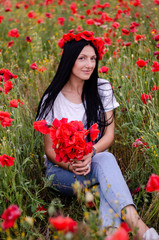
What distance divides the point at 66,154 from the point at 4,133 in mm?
587

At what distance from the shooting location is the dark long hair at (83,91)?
7.52 ft

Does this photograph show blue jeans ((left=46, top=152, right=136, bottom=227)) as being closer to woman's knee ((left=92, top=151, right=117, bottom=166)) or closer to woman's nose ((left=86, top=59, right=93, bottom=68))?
woman's knee ((left=92, top=151, right=117, bottom=166))

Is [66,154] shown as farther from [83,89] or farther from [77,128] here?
[83,89]

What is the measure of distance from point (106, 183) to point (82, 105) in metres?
0.78

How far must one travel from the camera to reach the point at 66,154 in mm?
1604

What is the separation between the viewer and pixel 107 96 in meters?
2.49

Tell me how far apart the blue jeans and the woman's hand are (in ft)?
0.14

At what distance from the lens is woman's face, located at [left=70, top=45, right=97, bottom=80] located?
227 cm

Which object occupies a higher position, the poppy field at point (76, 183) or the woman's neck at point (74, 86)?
the woman's neck at point (74, 86)

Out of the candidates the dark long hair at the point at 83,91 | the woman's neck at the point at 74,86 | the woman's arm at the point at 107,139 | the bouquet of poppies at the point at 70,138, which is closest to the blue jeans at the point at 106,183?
the woman's arm at the point at 107,139

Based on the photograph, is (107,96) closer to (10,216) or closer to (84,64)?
(84,64)

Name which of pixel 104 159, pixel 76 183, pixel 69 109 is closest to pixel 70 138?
pixel 76 183

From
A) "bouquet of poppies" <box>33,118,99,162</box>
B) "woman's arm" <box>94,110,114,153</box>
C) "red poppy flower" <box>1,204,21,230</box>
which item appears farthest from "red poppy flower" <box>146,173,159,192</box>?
"woman's arm" <box>94,110,114,153</box>

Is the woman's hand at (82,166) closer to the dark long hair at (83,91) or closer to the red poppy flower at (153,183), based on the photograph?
the dark long hair at (83,91)
